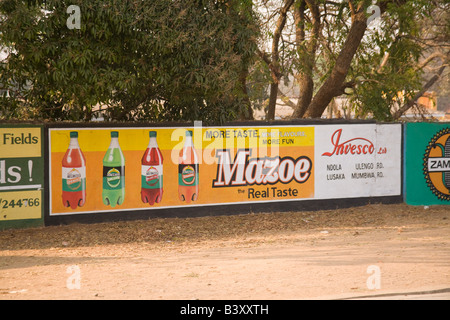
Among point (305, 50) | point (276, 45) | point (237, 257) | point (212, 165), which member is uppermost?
point (276, 45)

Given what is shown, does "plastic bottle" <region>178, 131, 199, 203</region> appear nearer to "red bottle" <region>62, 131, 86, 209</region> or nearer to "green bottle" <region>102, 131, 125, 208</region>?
"green bottle" <region>102, 131, 125, 208</region>

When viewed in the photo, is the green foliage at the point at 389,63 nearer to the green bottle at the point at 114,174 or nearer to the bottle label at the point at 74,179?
the green bottle at the point at 114,174

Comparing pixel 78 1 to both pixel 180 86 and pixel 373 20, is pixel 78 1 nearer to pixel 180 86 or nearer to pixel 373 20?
pixel 180 86

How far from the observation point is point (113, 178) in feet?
40.1

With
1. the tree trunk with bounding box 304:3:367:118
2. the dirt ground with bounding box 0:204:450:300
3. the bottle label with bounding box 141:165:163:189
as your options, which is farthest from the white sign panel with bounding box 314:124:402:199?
the bottle label with bounding box 141:165:163:189

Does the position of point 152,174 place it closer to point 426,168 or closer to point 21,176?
point 21,176

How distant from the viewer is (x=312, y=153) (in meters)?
13.9

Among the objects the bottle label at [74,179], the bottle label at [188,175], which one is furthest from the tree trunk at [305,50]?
the bottle label at [74,179]

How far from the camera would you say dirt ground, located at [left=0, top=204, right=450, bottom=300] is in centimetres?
704

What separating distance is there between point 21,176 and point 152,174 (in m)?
2.81

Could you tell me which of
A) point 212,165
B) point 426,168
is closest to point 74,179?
point 212,165

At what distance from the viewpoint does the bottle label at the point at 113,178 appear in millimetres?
12188

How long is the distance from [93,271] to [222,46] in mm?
5949

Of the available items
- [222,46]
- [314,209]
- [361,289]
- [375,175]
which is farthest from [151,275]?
[375,175]
